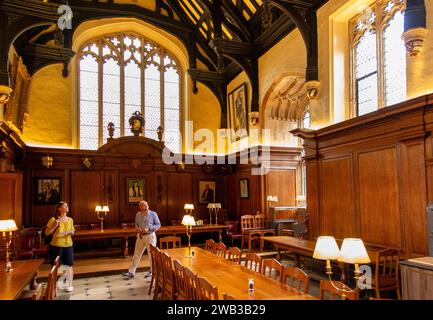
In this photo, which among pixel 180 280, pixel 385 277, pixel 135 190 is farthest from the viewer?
pixel 135 190

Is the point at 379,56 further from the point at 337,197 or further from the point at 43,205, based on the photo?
the point at 43,205

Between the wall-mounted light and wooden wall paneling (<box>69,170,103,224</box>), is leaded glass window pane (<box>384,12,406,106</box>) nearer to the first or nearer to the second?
wooden wall paneling (<box>69,170,103,224</box>)

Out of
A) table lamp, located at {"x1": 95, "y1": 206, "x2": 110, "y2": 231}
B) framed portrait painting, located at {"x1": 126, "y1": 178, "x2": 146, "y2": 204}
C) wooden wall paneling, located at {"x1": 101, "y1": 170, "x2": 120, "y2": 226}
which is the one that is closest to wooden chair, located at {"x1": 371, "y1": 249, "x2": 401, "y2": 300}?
table lamp, located at {"x1": 95, "y1": 206, "x2": 110, "y2": 231}

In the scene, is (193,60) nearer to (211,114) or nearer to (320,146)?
(211,114)

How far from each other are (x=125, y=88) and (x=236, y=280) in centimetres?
1000

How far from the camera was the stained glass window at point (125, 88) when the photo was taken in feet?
40.5

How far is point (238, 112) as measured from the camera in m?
12.9

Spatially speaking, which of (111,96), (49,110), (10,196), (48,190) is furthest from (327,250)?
(111,96)

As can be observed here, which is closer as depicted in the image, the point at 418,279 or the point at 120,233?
the point at 418,279

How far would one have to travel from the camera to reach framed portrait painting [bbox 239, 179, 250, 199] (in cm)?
1217

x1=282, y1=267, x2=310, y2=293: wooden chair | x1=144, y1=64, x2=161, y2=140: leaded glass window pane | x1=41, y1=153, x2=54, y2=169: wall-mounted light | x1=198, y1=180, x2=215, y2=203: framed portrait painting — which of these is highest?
x1=144, y1=64, x2=161, y2=140: leaded glass window pane

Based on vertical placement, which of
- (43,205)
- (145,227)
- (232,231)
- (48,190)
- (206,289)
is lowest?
(232,231)

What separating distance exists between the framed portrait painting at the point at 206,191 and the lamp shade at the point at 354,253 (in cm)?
991

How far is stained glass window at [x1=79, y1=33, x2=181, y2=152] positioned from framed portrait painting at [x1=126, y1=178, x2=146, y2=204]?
5.55 feet
